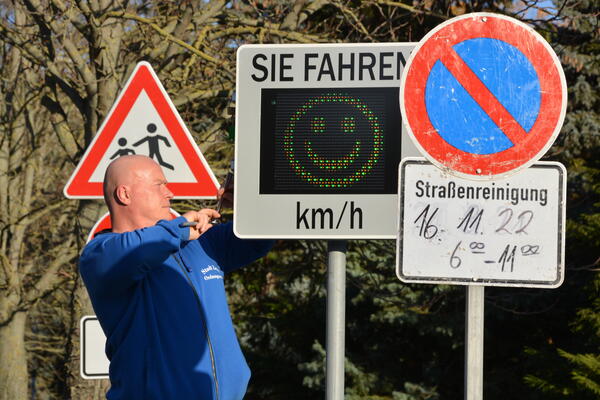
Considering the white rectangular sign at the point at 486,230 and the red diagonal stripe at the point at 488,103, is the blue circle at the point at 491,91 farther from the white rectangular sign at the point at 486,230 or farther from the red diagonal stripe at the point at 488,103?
the white rectangular sign at the point at 486,230

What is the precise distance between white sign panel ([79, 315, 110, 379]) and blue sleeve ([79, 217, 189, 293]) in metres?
1.60

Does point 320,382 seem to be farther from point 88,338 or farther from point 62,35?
point 88,338

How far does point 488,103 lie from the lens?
3322 millimetres

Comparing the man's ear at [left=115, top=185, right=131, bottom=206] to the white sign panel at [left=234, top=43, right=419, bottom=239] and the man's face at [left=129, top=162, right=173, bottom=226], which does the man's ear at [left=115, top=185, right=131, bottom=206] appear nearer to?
the man's face at [left=129, top=162, right=173, bottom=226]

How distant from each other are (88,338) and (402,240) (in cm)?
244

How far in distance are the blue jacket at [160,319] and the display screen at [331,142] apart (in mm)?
502

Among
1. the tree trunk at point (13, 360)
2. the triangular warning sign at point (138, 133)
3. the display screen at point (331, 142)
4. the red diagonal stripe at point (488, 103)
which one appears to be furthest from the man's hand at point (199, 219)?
the tree trunk at point (13, 360)

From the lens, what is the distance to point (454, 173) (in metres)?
3.29

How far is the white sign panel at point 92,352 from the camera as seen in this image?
16.8 ft

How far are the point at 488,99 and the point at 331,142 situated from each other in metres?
0.72

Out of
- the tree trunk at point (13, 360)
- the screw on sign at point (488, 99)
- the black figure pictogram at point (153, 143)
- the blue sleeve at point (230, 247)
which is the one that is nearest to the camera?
the screw on sign at point (488, 99)

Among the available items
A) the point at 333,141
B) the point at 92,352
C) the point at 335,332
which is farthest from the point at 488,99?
the point at 92,352

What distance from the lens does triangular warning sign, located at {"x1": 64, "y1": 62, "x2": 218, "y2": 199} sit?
5.01m

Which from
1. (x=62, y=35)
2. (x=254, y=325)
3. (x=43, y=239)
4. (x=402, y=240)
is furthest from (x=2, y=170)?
(x=402, y=240)
